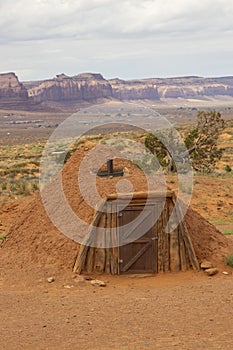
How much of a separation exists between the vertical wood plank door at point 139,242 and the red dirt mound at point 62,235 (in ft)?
2.44

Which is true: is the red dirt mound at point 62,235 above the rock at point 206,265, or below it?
above

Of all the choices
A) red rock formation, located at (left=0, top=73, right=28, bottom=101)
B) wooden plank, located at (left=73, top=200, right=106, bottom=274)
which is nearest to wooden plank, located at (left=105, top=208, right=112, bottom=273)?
wooden plank, located at (left=73, top=200, right=106, bottom=274)

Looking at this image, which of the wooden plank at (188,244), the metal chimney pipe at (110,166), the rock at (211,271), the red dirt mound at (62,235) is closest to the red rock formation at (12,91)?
the metal chimney pipe at (110,166)

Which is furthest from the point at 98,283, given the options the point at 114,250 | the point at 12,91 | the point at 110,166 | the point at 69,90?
the point at 69,90

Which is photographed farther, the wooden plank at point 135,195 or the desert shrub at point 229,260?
the desert shrub at point 229,260

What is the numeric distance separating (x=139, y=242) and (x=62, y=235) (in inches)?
61.5

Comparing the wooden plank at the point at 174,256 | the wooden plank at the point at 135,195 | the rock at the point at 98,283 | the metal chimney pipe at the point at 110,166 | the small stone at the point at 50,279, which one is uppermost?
the metal chimney pipe at the point at 110,166

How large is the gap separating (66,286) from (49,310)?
1364mm

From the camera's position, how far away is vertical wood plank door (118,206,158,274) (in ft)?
35.8

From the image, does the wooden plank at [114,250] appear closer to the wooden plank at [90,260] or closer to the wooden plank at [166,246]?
the wooden plank at [90,260]

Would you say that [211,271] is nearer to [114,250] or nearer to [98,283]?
[114,250]

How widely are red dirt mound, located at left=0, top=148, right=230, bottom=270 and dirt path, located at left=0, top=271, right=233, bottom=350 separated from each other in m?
0.54

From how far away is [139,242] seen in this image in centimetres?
1098

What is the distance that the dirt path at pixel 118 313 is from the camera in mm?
7270
